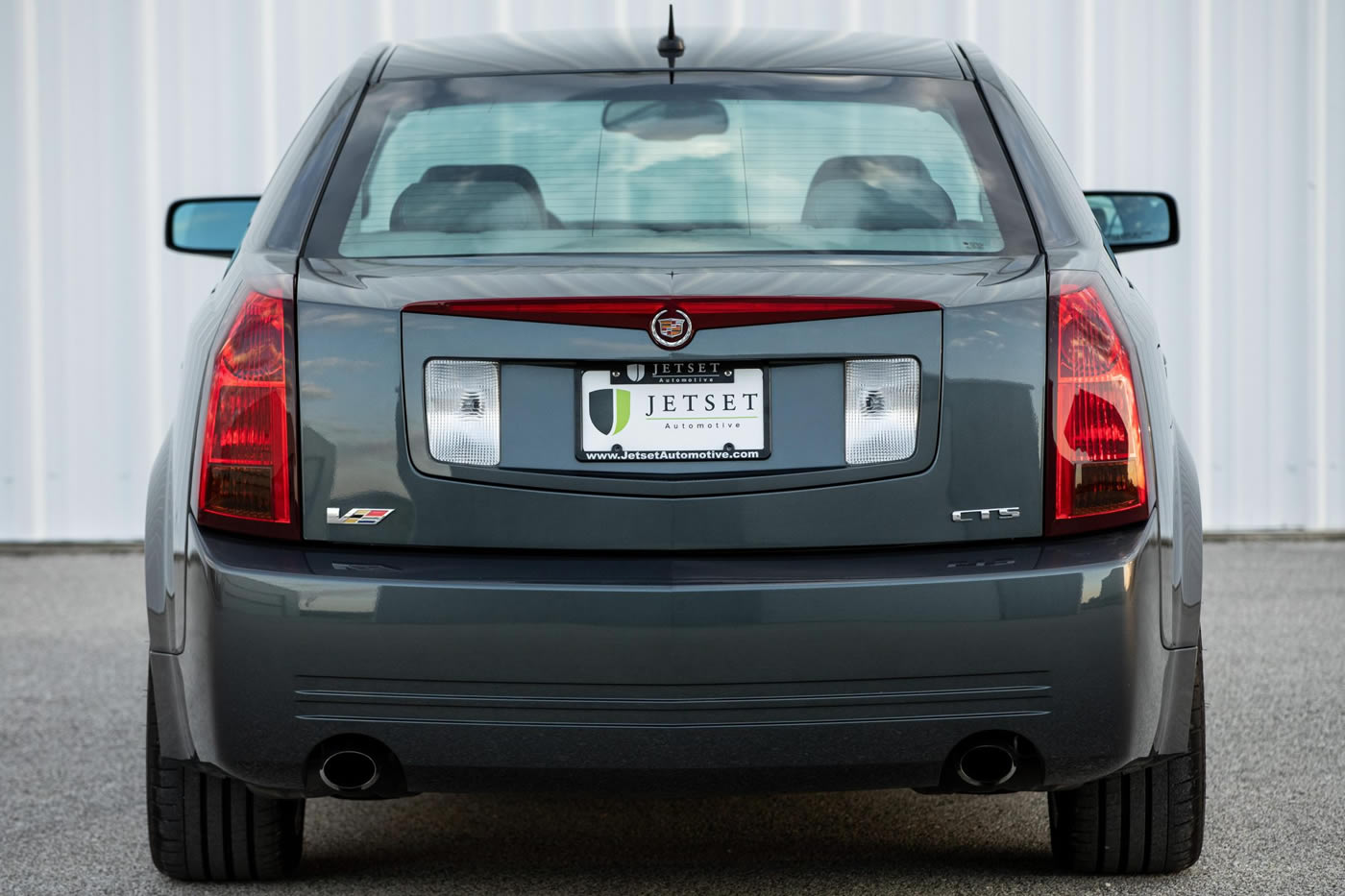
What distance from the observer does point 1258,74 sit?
27.4ft

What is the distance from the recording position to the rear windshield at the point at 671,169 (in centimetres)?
263

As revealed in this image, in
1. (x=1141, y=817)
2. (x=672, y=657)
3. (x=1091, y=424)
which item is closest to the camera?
(x=672, y=657)

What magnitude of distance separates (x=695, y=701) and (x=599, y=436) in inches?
15.8

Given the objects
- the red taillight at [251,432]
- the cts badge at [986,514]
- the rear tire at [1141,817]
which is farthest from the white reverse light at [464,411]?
the rear tire at [1141,817]

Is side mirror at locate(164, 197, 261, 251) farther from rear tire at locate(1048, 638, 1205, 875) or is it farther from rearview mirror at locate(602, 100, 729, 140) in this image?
rear tire at locate(1048, 638, 1205, 875)

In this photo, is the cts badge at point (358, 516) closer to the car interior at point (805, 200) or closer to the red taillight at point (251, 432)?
the red taillight at point (251, 432)

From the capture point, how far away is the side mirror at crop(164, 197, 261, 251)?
3.81 metres

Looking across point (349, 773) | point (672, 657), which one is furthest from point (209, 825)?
point (672, 657)

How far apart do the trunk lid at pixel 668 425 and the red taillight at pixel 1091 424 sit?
39 millimetres

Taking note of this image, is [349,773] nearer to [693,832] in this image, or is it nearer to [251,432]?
[251,432]

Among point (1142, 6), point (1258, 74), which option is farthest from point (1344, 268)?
point (1142, 6)

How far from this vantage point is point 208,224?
3812 mm

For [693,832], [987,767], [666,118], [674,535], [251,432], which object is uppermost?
[666,118]

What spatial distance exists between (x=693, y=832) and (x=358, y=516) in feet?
4.37
